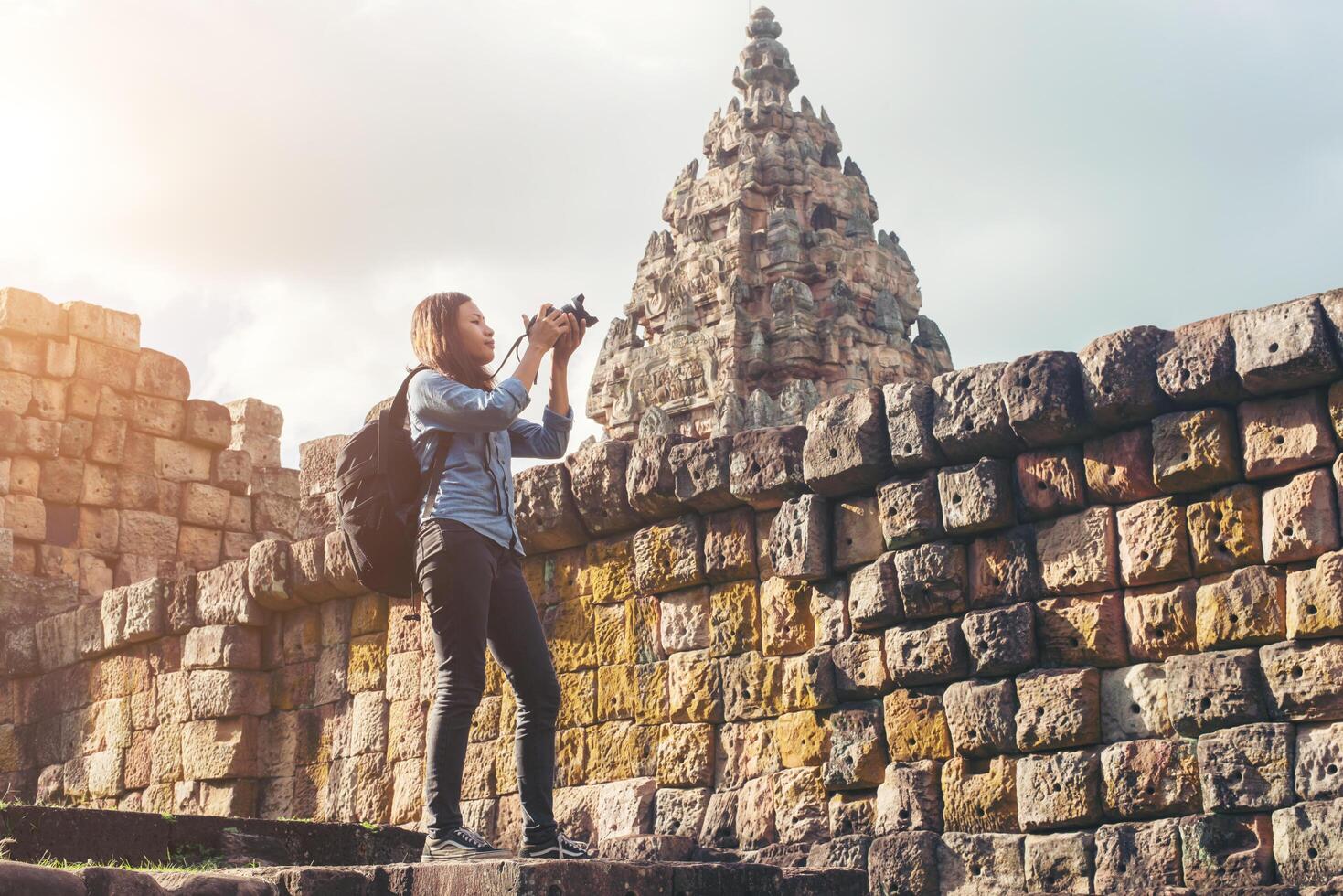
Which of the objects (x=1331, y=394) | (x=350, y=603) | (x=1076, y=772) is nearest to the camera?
(x=1331, y=394)

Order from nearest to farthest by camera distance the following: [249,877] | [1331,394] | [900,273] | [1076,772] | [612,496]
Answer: [249,877], [1331,394], [1076,772], [612,496], [900,273]

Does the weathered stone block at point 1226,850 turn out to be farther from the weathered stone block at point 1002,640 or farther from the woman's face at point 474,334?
the woman's face at point 474,334

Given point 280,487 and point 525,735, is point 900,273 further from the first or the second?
point 525,735

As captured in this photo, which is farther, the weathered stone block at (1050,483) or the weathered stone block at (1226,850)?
the weathered stone block at (1050,483)

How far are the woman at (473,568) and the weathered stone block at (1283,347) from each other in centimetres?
269

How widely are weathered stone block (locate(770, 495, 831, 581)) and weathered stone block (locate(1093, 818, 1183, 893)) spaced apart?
191cm

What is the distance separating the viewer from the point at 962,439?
7383 mm

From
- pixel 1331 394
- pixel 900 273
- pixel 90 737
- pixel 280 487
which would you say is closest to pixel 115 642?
pixel 90 737

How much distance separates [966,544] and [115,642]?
773cm

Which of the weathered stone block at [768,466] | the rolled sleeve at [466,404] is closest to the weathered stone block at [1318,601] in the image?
the weathered stone block at [768,466]

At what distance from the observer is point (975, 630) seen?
287 inches

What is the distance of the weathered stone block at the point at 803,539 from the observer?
26.0 ft

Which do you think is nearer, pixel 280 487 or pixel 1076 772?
pixel 1076 772

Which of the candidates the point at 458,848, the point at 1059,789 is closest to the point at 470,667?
the point at 458,848
